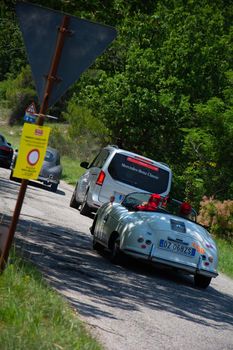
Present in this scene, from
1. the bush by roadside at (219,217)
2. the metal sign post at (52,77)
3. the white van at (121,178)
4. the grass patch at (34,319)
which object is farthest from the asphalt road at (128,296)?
the bush by roadside at (219,217)

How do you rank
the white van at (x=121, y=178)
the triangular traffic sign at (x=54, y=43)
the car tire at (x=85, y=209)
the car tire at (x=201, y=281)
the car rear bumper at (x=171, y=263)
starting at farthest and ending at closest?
1. the car tire at (x=85, y=209)
2. the white van at (x=121, y=178)
3. the car tire at (x=201, y=281)
4. the car rear bumper at (x=171, y=263)
5. the triangular traffic sign at (x=54, y=43)

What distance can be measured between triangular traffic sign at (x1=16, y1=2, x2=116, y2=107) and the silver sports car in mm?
5544

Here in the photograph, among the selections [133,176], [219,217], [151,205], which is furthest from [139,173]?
[151,205]

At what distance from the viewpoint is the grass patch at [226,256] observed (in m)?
18.8

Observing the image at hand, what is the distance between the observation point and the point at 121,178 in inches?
883

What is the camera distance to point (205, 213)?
2689 centimetres

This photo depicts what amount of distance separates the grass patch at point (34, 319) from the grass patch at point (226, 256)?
9879 millimetres

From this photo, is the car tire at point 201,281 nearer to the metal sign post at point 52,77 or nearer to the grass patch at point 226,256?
the grass patch at point 226,256

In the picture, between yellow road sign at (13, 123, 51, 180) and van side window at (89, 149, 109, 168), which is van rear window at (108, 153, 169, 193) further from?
yellow road sign at (13, 123, 51, 180)

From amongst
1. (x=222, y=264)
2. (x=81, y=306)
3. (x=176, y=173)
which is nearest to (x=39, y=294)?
(x=81, y=306)

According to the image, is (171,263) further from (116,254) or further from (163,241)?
(116,254)

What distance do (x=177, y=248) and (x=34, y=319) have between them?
21.7ft

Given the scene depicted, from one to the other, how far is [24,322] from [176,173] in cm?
3132

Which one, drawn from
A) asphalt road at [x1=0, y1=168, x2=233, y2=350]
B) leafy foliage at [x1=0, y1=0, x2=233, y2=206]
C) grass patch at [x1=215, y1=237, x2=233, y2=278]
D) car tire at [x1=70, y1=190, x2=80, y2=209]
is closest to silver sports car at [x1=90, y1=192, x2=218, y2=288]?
asphalt road at [x1=0, y1=168, x2=233, y2=350]
